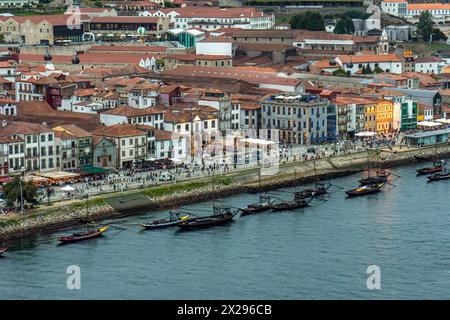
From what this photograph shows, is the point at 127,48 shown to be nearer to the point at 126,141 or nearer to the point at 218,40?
the point at 218,40

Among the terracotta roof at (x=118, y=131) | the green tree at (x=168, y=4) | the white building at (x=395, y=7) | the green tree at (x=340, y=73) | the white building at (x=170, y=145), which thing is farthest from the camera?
the white building at (x=395, y=7)

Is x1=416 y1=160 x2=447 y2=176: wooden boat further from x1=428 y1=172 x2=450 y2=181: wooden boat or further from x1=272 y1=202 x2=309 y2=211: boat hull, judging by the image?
x1=272 y1=202 x2=309 y2=211: boat hull

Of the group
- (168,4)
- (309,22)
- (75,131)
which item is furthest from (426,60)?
(75,131)

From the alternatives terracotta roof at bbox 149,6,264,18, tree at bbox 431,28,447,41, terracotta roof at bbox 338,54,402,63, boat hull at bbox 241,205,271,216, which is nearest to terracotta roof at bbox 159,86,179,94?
boat hull at bbox 241,205,271,216

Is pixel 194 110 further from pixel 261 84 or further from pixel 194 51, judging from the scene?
pixel 194 51

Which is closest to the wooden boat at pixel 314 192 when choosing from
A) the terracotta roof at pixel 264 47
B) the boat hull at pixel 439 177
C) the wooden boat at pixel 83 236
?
the boat hull at pixel 439 177

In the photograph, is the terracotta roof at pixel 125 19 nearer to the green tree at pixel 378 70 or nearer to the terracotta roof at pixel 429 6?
the green tree at pixel 378 70

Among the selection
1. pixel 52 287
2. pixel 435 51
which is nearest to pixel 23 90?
pixel 52 287
